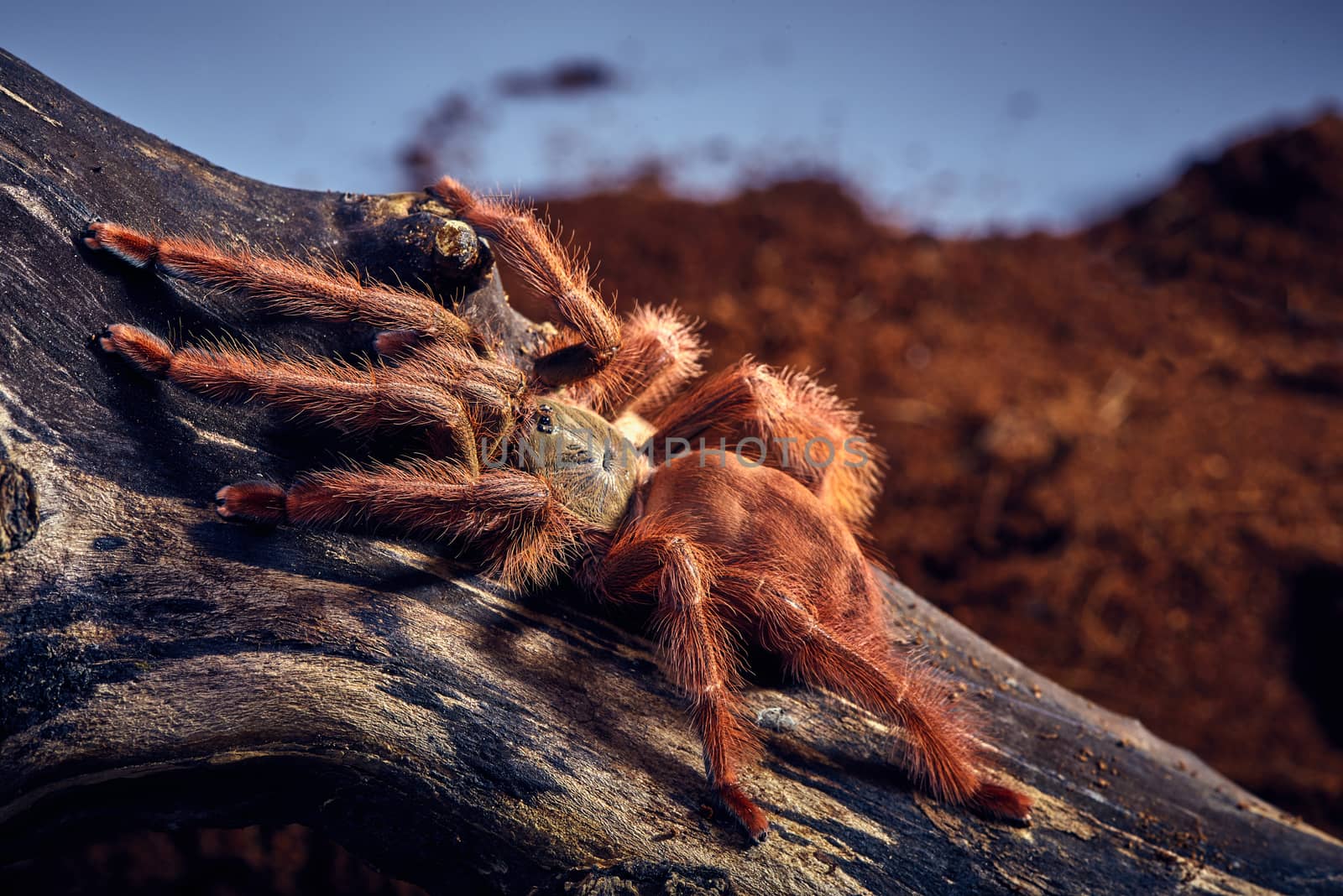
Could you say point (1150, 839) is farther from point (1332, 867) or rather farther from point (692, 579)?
point (692, 579)

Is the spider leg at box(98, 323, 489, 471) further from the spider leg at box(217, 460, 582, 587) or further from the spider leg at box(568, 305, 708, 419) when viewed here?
the spider leg at box(568, 305, 708, 419)

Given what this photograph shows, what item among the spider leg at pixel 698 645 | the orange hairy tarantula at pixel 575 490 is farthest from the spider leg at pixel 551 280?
the spider leg at pixel 698 645

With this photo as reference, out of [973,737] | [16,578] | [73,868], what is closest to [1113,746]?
[973,737]

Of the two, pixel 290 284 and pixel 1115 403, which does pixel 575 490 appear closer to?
pixel 290 284

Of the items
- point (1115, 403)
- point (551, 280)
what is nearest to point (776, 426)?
point (551, 280)

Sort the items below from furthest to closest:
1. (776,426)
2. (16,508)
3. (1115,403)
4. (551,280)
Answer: (1115,403) < (776,426) < (551,280) < (16,508)

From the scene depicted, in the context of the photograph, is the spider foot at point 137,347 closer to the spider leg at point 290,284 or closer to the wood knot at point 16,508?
the spider leg at point 290,284
